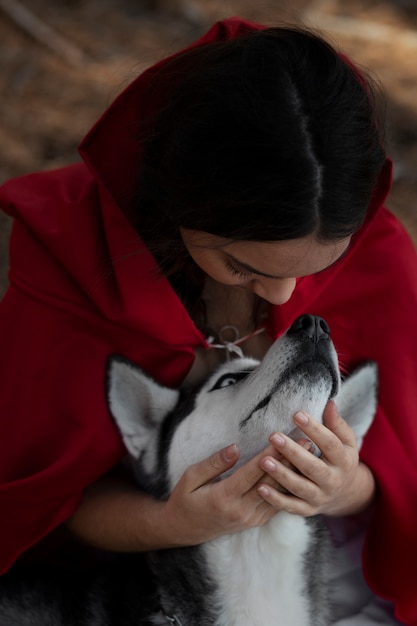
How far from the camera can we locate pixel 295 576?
6.69 feet

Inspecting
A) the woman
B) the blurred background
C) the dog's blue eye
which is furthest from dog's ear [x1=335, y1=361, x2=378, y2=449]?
the blurred background

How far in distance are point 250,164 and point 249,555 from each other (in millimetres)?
939

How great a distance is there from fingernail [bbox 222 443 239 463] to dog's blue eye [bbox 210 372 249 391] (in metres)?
0.30

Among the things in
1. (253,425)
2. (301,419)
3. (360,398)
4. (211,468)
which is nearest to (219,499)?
(211,468)

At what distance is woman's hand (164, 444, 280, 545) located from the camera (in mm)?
1856

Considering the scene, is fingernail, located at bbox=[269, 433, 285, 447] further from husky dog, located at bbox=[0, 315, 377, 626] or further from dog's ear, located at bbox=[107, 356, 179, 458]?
dog's ear, located at bbox=[107, 356, 179, 458]

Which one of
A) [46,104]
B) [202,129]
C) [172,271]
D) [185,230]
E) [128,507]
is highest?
[202,129]

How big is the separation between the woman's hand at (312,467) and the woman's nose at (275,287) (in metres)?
0.27

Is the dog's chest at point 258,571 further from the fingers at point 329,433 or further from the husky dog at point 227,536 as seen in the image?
the fingers at point 329,433

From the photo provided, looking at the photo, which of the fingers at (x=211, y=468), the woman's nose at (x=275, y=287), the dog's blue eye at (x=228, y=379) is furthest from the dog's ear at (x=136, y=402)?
the woman's nose at (x=275, y=287)

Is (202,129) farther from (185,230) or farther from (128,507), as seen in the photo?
(128,507)

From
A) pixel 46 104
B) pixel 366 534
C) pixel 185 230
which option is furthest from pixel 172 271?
pixel 46 104

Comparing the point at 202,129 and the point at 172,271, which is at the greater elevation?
the point at 202,129

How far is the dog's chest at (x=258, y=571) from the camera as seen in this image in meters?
2.00
